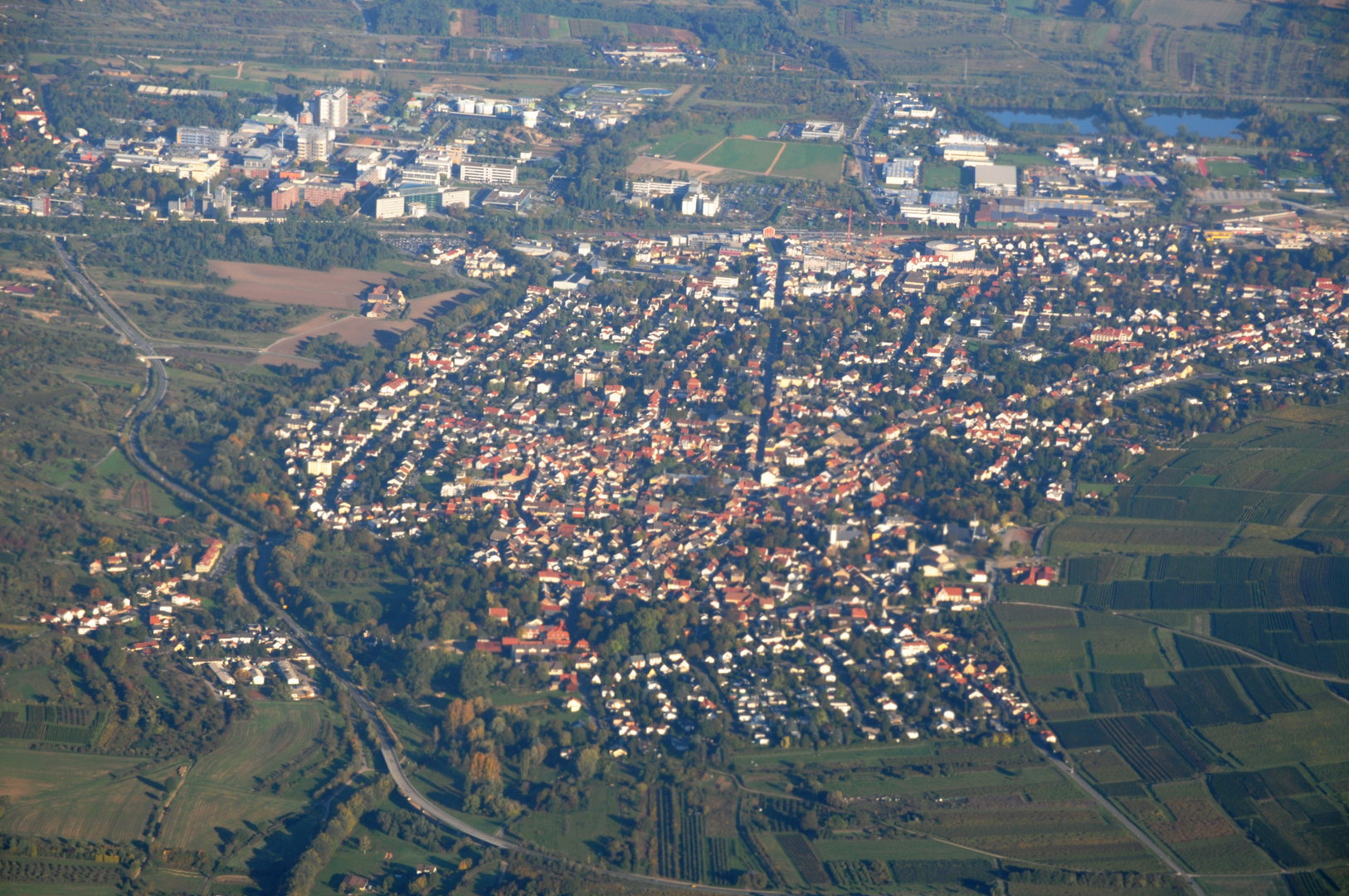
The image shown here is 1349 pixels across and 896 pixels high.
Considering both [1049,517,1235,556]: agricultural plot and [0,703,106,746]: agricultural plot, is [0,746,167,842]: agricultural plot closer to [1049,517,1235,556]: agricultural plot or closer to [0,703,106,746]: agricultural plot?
[0,703,106,746]: agricultural plot

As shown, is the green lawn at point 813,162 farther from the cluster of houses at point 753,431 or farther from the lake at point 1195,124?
the lake at point 1195,124

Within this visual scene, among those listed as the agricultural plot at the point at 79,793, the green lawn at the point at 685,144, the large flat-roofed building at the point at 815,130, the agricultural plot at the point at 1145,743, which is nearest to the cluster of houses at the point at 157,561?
the agricultural plot at the point at 79,793

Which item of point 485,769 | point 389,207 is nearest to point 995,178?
point 389,207

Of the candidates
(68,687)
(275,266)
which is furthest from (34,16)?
(68,687)

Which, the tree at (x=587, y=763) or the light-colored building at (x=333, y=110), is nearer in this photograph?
the tree at (x=587, y=763)

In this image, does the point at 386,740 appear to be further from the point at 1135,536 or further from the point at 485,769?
the point at 1135,536
